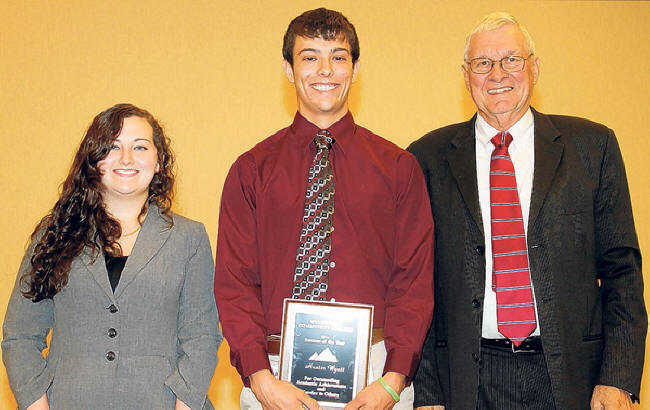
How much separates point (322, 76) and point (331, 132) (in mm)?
206

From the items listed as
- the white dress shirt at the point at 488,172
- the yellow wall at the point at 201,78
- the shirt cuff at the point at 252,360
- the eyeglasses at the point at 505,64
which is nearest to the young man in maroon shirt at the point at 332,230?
the shirt cuff at the point at 252,360

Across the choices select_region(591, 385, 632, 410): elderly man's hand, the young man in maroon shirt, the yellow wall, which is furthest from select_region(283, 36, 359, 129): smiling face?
the yellow wall

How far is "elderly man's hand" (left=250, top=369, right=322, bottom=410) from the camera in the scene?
2.12 metres

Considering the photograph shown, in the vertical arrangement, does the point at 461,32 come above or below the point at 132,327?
above

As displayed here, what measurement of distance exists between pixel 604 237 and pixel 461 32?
2.41 metres

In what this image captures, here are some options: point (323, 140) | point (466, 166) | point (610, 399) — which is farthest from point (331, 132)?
point (610, 399)

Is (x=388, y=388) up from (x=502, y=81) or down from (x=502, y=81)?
down

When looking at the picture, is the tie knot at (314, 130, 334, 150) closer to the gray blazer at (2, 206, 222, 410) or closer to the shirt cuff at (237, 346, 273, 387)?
the gray blazer at (2, 206, 222, 410)

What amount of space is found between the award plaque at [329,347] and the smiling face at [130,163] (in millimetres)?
764

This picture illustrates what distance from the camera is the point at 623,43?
461 cm

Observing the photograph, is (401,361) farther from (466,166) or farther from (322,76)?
(322,76)

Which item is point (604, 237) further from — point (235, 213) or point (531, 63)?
point (235, 213)

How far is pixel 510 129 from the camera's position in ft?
8.45

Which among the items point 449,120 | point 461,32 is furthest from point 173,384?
point 461,32
